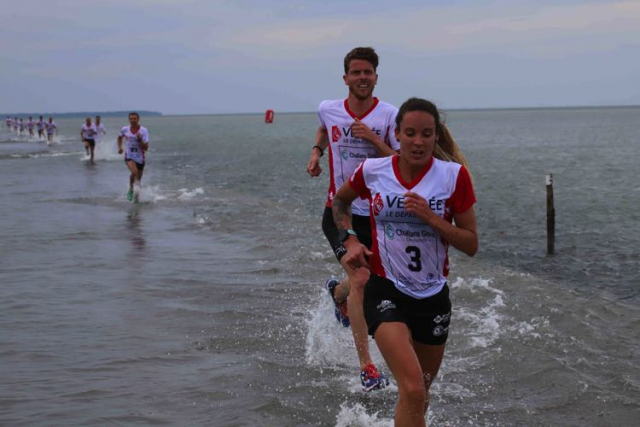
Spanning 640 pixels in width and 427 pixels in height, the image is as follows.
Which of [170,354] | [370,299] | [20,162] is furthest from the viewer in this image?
[20,162]

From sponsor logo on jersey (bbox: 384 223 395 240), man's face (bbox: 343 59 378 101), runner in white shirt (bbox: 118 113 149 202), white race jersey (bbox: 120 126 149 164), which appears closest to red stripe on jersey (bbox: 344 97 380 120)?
man's face (bbox: 343 59 378 101)

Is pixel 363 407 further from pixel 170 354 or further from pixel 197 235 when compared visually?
pixel 197 235

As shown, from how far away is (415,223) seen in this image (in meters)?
4.64

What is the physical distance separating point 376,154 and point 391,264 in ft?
5.96

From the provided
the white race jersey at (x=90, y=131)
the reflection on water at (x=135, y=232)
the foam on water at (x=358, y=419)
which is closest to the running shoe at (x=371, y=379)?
the foam on water at (x=358, y=419)

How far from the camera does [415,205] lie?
449 cm

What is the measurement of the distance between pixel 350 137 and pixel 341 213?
116 centimetres

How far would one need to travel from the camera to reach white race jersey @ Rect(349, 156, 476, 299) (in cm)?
463

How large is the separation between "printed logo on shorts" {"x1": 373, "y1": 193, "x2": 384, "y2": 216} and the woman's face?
28 centimetres

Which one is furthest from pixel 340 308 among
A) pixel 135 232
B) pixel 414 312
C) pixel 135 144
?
pixel 135 144

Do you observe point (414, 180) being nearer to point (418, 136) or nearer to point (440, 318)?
point (418, 136)

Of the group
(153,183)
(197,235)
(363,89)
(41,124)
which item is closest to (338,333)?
(363,89)

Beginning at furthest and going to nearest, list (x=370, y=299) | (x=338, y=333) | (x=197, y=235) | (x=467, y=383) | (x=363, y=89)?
(x=197, y=235)
(x=338, y=333)
(x=467, y=383)
(x=363, y=89)
(x=370, y=299)

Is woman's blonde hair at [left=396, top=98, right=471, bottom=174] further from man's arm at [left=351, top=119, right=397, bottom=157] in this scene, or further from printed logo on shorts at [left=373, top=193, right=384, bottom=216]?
man's arm at [left=351, top=119, right=397, bottom=157]
